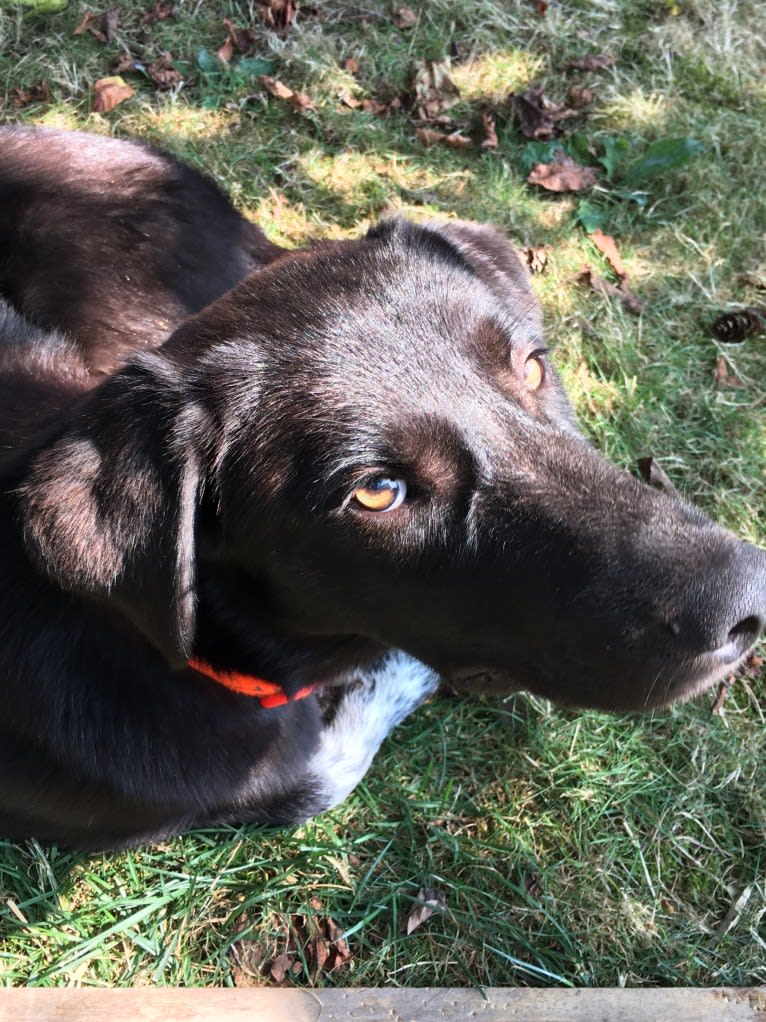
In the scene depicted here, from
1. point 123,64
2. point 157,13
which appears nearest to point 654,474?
point 123,64

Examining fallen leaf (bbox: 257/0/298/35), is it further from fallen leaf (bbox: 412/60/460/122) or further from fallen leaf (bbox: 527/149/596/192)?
fallen leaf (bbox: 527/149/596/192)

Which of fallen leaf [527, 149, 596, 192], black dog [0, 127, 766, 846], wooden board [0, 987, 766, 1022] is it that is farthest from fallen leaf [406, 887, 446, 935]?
fallen leaf [527, 149, 596, 192]

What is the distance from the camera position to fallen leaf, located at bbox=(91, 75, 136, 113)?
4695 mm

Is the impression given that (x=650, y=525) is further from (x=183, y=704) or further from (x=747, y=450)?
(x=747, y=450)

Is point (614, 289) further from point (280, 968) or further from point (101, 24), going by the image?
point (280, 968)

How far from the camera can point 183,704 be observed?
2.45 m

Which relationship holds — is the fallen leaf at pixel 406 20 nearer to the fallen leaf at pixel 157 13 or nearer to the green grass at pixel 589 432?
the green grass at pixel 589 432

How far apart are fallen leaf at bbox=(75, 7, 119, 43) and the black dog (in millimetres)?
3333

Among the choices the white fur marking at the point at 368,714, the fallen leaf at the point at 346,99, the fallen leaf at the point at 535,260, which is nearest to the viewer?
the white fur marking at the point at 368,714

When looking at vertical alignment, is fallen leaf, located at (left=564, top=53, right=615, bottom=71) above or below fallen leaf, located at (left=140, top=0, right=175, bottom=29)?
below

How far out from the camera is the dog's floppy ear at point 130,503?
6.26 feet

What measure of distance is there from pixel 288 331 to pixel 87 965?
216cm

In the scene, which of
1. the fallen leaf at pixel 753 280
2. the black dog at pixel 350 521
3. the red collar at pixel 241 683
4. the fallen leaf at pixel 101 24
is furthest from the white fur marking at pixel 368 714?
the fallen leaf at pixel 101 24

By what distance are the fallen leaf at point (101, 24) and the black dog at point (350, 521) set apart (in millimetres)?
3333
